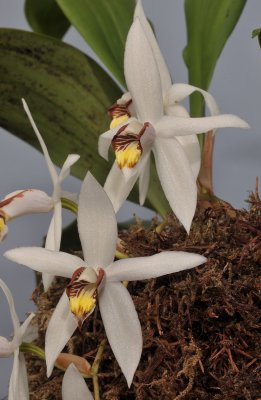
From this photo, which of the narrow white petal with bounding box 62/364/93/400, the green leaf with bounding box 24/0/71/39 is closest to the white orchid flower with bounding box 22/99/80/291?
the narrow white petal with bounding box 62/364/93/400

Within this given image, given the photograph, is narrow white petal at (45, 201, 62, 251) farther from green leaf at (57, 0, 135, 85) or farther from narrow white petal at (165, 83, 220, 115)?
green leaf at (57, 0, 135, 85)

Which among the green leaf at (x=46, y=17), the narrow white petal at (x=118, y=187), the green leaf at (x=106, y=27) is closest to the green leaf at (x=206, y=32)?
the green leaf at (x=106, y=27)

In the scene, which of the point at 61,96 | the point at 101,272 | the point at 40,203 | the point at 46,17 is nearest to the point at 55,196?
the point at 40,203

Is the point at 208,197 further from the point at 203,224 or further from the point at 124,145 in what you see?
the point at 124,145

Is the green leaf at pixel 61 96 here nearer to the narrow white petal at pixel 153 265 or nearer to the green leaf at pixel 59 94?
the green leaf at pixel 59 94

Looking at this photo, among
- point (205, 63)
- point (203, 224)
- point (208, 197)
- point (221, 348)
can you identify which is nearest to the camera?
point (221, 348)

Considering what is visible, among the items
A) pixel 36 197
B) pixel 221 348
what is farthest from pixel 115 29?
pixel 221 348
